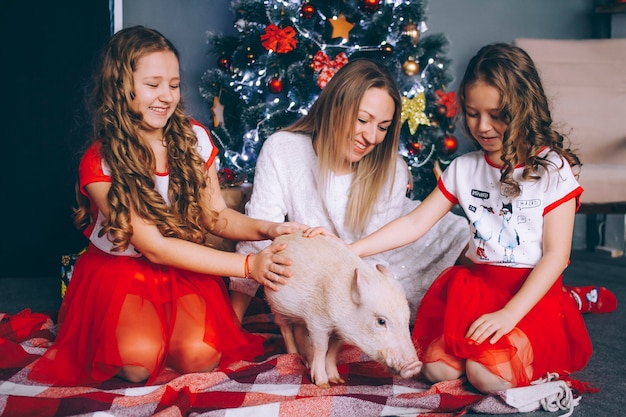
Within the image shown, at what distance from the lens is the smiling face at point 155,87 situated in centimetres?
154

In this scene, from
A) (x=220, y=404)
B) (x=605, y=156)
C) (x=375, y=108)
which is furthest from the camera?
(x=605, y=156)

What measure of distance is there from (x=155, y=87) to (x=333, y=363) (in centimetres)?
82

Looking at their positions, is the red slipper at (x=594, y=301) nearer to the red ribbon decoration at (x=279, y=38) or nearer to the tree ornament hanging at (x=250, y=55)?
the red ribbon decoration at (x=279, y=38)

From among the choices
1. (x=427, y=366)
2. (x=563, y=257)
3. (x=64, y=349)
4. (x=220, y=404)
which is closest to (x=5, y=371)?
(x=64, y=349)

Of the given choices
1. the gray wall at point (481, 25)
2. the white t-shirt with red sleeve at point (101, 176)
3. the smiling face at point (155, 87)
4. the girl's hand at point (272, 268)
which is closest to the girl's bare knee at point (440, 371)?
the girl's hand at point (272, 268)

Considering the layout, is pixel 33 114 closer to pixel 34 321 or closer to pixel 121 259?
pixel 34 321

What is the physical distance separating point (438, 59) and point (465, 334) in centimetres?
200

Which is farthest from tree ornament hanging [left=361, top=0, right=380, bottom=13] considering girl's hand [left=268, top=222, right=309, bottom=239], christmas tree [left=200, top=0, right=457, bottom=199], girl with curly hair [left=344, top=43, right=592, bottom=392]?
girl's hand [left=268, top=222, right=309, bottom=239]

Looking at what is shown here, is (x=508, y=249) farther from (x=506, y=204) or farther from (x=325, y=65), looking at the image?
(x=325, y=65)

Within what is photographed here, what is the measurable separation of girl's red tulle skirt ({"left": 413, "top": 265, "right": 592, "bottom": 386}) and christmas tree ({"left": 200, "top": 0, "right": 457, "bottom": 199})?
1.48m

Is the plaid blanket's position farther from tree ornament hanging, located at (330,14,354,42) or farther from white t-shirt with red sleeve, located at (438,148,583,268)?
tree ornament hanging, located at (330,14,354,42)

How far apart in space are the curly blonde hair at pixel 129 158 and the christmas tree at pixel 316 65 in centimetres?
118

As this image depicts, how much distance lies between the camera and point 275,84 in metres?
2.93

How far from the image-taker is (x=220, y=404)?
1308 millimetres
